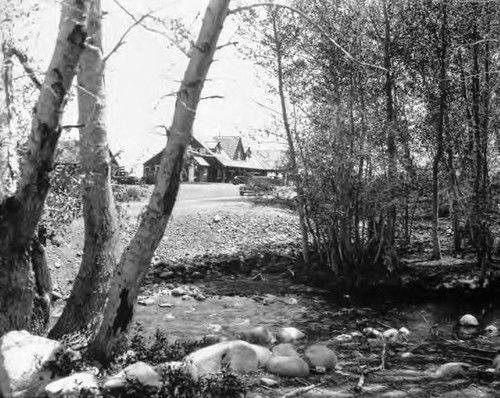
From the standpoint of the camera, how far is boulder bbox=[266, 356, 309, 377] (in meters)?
6.54

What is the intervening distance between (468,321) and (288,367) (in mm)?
5385

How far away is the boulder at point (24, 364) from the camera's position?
202 inches

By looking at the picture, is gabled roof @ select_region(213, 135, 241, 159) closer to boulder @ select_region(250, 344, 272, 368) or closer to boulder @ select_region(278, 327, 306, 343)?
boulder @ select_region(278, 327, 306, 343)

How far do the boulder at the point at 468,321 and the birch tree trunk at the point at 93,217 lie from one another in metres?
6.92

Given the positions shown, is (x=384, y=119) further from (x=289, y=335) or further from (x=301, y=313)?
(x=289, y=335)

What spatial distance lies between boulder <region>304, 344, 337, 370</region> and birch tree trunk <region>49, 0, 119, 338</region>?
8.82 feet

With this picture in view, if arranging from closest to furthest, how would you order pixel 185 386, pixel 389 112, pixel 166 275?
pixel 185 386, pixel 389 112, pixel 166 275

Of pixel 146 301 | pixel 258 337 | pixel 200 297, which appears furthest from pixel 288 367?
pixel 200 297

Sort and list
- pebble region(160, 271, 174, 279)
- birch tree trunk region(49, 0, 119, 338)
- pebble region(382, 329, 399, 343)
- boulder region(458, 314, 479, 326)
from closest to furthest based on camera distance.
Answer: birch tree trunk region(49, 0, 119, 338) → pebble region(382, 329, 399, 343) → boulder region(458, 314, 479, 326) → pebble region(160, 271, 174, 279)

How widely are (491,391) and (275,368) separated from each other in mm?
2445

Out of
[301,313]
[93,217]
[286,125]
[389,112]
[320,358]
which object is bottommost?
[301,313]

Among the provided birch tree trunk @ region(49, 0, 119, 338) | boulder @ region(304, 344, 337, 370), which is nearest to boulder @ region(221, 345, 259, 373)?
boulder @ region(304, 344, 337, 370)

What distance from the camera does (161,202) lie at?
564cm

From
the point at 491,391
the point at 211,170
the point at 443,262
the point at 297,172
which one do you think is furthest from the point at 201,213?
the point at 211,170
